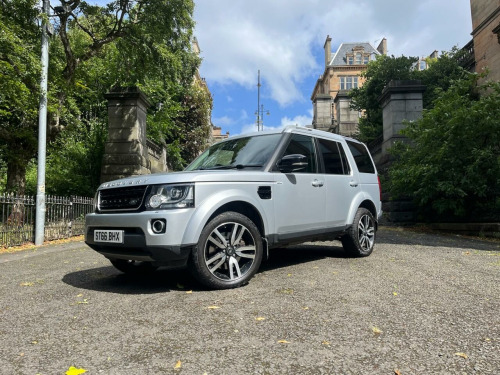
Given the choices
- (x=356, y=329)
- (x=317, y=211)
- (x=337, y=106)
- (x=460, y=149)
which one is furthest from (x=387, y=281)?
(x=337, y=106)

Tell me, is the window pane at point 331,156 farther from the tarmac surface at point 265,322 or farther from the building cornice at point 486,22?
the building cornice at point 486,22

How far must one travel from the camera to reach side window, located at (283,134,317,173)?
5.00 meters

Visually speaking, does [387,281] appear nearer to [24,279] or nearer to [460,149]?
[24,279]

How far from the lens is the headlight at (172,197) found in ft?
12.5

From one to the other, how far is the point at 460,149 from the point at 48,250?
1040 cm

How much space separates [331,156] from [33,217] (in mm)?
7919

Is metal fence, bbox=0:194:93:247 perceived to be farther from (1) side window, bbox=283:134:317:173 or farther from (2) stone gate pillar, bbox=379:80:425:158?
(2) stone gate pillar, bbox=379:80:425:158

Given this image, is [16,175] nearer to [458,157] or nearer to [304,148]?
[304,148]

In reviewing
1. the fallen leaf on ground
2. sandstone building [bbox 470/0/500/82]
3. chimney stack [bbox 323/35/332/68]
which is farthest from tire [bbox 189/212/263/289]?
chimney stack [bbox 323/35/332/68]

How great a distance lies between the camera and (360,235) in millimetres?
5926

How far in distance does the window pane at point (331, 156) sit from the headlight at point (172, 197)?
242 cm

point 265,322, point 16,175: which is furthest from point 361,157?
point 16,175

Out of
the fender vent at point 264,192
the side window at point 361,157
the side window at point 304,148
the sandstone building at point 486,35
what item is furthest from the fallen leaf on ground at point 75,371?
the sandstone building at point 486,35

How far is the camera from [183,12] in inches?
505
